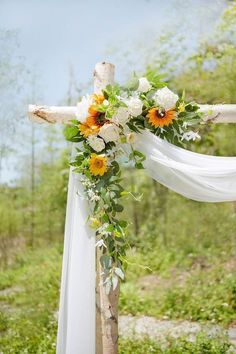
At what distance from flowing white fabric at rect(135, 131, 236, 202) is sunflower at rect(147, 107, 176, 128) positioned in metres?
Answer: 0.07

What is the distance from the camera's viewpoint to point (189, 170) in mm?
3133

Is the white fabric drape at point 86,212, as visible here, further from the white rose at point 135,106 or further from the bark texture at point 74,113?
the bark texture at point 74,113

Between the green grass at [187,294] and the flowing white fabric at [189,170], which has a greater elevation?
the flowing white fabric at [189,170]

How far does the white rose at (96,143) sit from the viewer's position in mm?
3113

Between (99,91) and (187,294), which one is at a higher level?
(99,91)

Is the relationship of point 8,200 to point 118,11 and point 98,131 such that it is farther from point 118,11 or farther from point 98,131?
point 98,131

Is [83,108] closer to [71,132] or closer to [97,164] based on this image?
[71,132]

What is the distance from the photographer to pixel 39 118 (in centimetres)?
327

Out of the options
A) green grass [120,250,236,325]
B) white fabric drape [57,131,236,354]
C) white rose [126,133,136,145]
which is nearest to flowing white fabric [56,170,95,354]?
white fabric drape [57,131,236,354]

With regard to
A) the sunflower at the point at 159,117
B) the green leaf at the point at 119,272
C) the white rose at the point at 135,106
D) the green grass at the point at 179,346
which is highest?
the white rose at the point at 135,106

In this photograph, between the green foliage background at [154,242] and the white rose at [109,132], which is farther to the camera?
the green foliage background at [154,242]

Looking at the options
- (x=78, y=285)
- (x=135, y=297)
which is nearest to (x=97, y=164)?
(x=78, y=285)

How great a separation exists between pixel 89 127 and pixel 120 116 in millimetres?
178

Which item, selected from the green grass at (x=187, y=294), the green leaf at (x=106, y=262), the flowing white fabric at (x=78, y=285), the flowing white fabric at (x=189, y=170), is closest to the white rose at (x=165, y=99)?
the flowing white fabric at (x=189, y=170)
